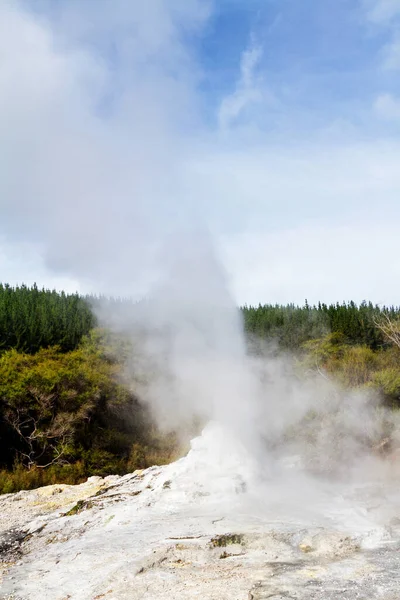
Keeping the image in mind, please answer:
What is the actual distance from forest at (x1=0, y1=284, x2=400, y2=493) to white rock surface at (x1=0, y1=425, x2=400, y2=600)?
6023mm

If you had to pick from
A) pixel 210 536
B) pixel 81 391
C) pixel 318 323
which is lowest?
pixel 210 536

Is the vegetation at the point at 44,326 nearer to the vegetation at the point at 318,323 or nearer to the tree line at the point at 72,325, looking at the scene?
the tree line at the point at 72,325

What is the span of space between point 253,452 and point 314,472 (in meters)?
1.72

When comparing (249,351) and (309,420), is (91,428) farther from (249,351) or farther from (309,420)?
(309,420)

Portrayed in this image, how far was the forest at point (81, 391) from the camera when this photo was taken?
16.6m

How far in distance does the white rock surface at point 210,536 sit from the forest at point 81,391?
19.8 feet

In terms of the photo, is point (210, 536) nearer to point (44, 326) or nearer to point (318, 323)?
point (44, 326)

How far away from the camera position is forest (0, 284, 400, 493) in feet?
54.5

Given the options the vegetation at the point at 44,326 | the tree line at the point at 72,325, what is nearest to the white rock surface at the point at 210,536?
the tree line at the point at 72,325

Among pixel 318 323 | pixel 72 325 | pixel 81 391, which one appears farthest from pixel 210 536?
pixel 318 323

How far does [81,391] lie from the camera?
19.3 meters

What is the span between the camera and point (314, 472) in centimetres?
959

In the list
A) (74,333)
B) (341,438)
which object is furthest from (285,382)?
(74,333)

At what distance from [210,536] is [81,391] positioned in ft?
46.1
